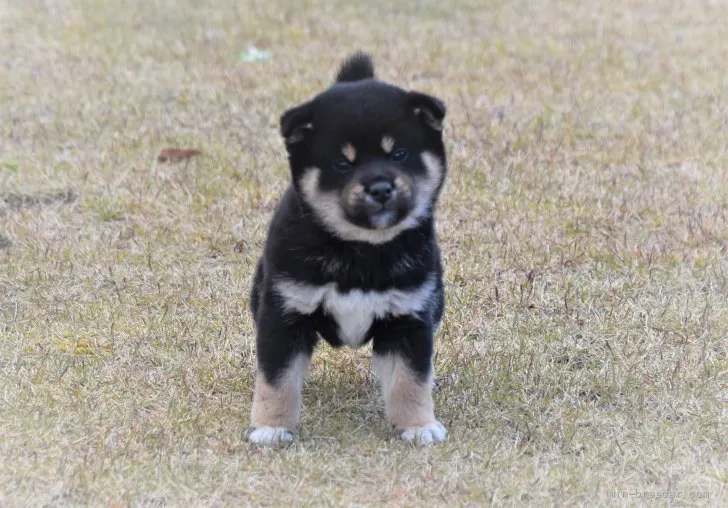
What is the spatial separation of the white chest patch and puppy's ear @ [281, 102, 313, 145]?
0.56 meters

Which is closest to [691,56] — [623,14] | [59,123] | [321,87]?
[623,14]

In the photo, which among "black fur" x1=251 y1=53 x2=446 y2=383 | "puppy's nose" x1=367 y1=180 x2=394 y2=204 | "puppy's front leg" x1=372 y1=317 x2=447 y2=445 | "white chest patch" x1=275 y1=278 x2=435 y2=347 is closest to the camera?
"puppy's nose" x1=367 y1=180 x2=394 y2=204

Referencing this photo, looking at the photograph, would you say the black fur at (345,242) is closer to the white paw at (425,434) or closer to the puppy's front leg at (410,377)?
the puppy's front leg at (410,377)

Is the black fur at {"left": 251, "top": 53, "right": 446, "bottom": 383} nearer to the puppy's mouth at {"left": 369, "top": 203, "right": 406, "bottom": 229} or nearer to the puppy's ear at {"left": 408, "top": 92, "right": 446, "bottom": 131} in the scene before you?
the puppy's ear at {"left": 408, "top": 92, "right": 446, "bottom": 131}

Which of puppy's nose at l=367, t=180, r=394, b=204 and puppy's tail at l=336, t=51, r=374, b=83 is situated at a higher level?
puppy's tail at l=336, t=51, r=374, b=83

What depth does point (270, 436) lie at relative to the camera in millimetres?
4039

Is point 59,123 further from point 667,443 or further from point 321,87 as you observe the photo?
point 667,443

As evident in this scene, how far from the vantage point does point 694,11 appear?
13.1m

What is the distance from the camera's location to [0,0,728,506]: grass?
3.90m

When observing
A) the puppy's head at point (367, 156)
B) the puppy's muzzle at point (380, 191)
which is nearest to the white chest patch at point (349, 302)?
the puppy's head at point (367, 156)

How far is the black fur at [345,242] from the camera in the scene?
3.81 metres

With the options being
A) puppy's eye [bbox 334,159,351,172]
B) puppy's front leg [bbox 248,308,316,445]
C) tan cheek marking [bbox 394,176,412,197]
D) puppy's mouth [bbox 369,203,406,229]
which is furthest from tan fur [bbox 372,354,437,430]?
puppy's eye [bbox 334,159,351,172]

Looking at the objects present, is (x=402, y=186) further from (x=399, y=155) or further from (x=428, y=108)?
(x=428, y=108)

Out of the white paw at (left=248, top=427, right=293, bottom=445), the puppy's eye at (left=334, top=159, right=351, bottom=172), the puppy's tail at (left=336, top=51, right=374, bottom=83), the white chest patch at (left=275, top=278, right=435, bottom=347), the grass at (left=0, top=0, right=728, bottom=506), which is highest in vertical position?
the puppy's tail at (left=336, top=51, right=374, bottom=83)
